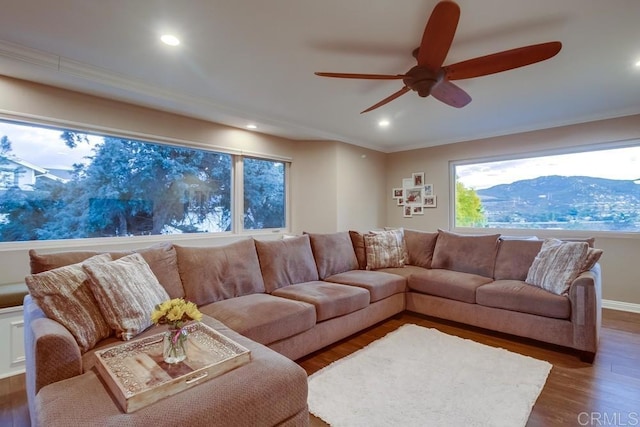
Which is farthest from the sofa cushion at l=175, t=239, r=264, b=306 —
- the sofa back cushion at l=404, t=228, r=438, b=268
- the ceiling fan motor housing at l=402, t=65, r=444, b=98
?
the sofa back cushion at l=404, t=228, r=438, b=268

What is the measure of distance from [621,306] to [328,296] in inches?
151

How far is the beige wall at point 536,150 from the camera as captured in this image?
3861 millimetres

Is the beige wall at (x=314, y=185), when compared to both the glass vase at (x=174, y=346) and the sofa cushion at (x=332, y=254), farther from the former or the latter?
the glass vase at (x=174, y=346)

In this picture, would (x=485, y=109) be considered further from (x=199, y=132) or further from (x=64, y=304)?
(x=64, y=304)

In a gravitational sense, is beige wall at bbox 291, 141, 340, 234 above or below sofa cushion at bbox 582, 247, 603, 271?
above

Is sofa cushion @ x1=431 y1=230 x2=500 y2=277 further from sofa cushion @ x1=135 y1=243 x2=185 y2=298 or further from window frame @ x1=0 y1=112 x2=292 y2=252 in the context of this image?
sofa cushion @ x1=135 y1=243 x2=185 y2=298

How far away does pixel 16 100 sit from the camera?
2717mm

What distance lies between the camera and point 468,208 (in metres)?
5.35

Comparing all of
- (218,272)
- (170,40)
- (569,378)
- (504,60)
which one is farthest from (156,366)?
(569,378)

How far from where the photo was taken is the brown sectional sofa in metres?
1.37

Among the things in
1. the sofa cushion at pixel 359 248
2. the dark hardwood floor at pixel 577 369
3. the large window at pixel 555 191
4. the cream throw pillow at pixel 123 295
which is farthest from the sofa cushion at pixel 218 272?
the large window at pixel 555 191

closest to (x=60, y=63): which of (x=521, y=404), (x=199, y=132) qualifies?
(x=199, y=132)

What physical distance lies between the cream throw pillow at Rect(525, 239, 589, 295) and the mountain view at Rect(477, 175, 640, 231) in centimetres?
166

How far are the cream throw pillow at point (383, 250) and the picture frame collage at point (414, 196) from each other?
1.78 m
